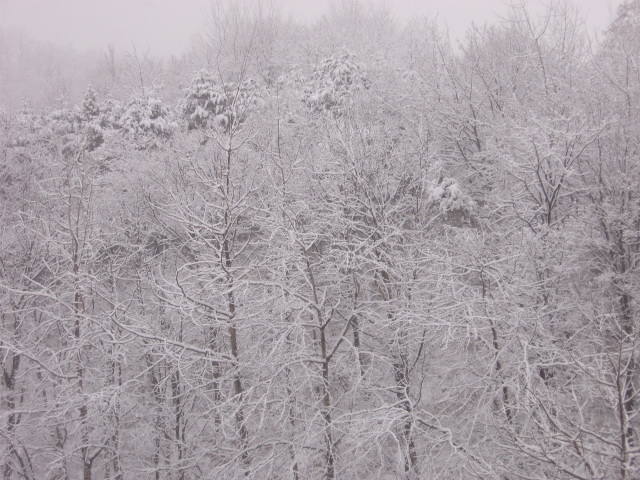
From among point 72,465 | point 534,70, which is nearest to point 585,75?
point 534,70

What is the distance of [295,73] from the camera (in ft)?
76.9

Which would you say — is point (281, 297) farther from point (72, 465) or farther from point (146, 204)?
point (72, 465)

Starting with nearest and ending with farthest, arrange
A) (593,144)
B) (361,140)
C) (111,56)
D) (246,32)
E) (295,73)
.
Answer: (593,144) < (361,140) < (295,73) < (246,32) < (111,56)

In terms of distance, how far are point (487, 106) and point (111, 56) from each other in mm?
44935

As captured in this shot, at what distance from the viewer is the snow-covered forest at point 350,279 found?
24.3 feet

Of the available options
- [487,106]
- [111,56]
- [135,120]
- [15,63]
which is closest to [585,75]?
[487,106]

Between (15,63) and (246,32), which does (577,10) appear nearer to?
(246,32)

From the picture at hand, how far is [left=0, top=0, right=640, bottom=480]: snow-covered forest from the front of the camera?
24.3ft

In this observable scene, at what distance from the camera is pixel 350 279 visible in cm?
1026

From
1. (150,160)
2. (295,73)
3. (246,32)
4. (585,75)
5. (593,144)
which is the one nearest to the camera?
(593,144)

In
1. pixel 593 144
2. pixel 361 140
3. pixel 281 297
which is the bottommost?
pixel 281 297

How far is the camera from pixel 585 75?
41.5ft

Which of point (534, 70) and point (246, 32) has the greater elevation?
point (246, 32)

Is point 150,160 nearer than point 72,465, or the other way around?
point 72,465
